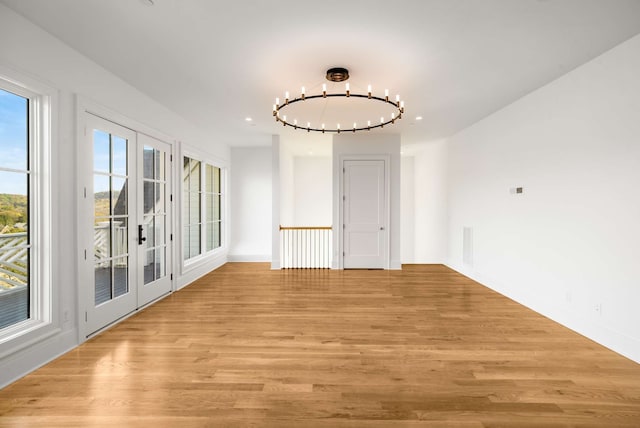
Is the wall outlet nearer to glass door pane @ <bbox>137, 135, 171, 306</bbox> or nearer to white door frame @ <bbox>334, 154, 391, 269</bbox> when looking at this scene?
white door frame @ <bbox>334, 154, 391, 269</bbox>

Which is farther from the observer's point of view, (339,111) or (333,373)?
(339,111)

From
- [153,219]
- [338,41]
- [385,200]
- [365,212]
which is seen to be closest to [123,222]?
[153,219]

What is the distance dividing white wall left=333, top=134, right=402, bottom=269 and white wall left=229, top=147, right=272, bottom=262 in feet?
6.30

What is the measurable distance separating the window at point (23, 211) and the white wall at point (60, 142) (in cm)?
9

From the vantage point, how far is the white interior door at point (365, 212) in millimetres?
6598

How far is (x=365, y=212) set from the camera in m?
6.63

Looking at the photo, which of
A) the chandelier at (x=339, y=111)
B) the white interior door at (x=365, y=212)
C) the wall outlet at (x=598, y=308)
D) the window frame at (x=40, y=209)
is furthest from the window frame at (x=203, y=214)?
the wall outlet at (x=598, y=308)

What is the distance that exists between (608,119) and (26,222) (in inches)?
211

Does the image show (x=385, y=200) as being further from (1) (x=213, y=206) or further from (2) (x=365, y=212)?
(1) (x=213, y=206)

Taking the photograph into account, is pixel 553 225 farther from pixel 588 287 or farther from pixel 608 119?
pixel 608 119

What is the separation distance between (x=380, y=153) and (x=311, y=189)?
3127 millimetres

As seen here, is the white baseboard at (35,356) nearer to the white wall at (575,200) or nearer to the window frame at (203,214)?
the window frame at (203,214)

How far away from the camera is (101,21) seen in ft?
8.23

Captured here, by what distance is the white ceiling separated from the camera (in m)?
2.35
